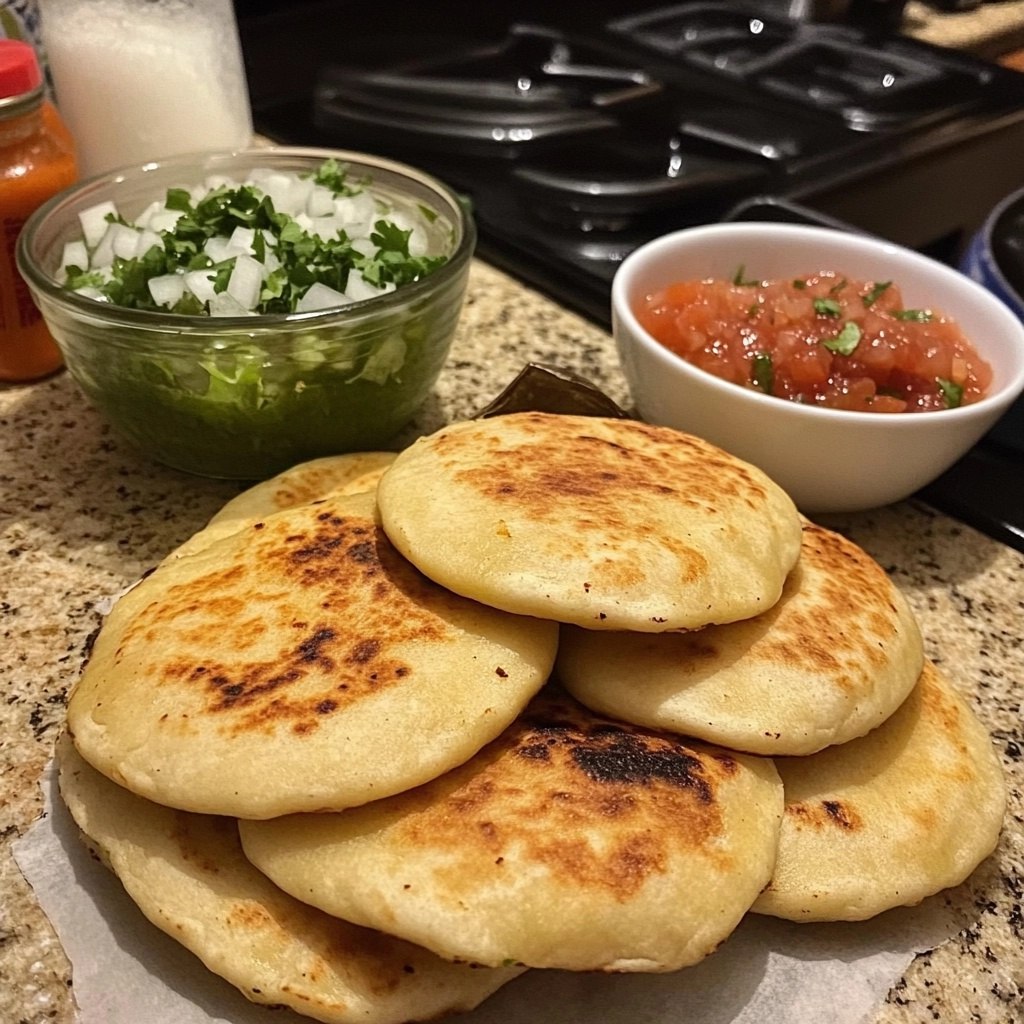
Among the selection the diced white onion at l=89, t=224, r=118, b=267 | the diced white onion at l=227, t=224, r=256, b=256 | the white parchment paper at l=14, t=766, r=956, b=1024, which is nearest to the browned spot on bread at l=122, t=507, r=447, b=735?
the white parchment paper at l=14, t=766, r=956, b=1024

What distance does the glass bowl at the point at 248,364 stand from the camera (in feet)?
4.67

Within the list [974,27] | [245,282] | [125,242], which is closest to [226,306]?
[245,282]

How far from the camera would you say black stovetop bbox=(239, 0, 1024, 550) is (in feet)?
7.99

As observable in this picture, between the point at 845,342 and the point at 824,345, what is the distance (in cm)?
3

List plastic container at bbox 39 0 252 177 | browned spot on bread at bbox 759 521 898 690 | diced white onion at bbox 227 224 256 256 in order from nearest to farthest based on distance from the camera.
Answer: browned spot on bread at bbox 759 521 898 690
diced white onion at bbox 227 224 256 256
plastic container at bbox 39 0 252 177

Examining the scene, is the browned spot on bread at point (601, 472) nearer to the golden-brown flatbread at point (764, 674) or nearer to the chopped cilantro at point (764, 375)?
the golden-brown flatbread at point (764, 674)

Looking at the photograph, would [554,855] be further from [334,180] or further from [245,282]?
[334,180]

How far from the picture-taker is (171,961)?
0.99 meters

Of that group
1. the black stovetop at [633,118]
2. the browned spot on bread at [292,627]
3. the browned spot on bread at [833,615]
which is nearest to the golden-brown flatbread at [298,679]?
the browned spot on bread at [292,627]

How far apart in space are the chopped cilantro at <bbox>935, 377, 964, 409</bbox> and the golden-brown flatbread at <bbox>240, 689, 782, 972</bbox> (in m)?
0.85

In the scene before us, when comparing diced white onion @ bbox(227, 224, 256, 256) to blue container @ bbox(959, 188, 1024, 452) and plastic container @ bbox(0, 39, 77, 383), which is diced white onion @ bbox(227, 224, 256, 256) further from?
blue container @ bbox(959, 188, 1024, 452)

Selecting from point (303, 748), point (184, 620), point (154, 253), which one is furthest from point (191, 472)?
point (303, 748)

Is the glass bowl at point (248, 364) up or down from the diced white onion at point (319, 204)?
down

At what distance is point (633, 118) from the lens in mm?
2867
